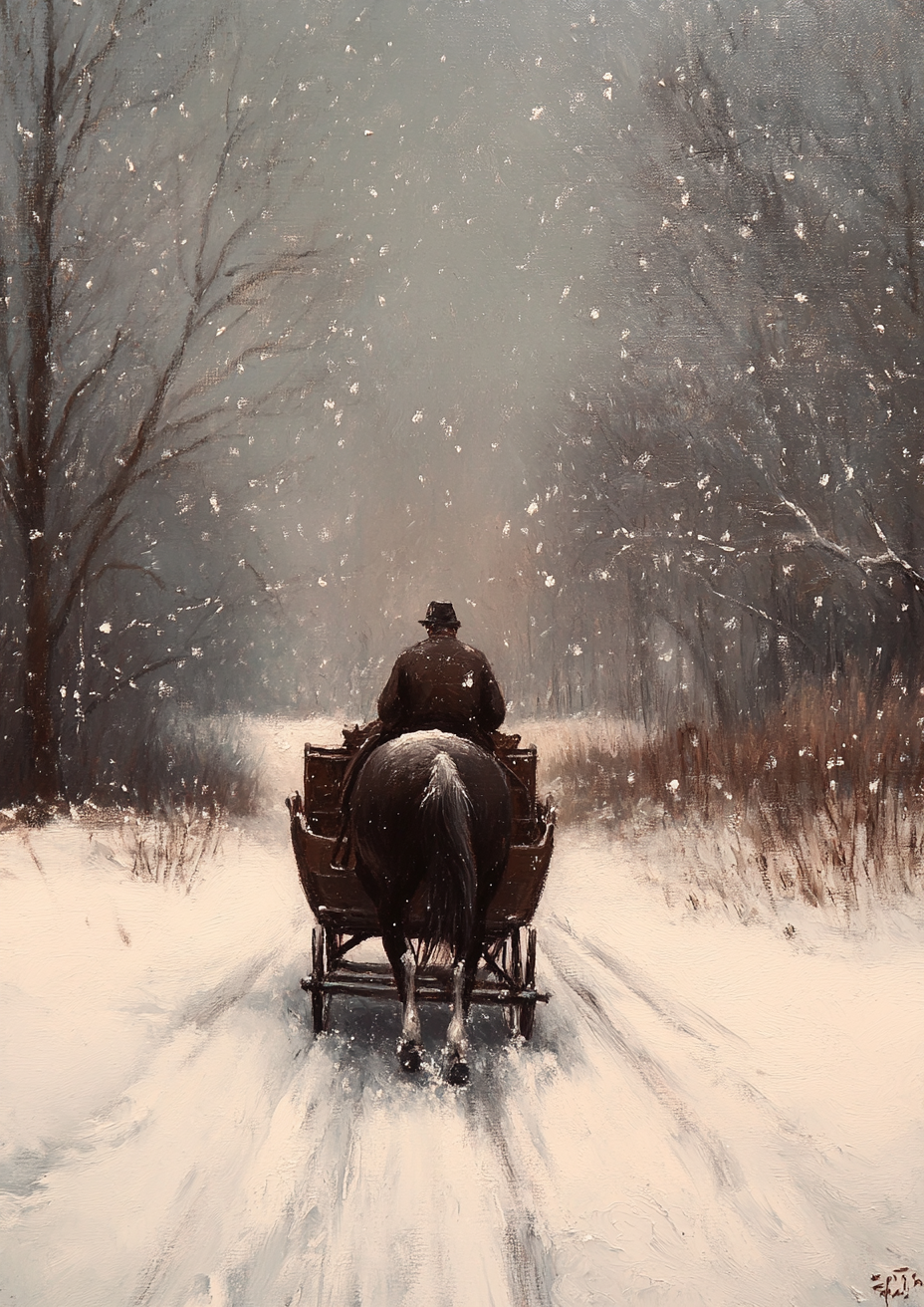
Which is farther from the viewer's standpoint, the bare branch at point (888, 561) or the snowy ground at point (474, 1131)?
the bare branch at point (888, 561)

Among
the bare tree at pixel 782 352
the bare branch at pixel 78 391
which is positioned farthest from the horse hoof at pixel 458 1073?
the bare branch at pixel 78 391

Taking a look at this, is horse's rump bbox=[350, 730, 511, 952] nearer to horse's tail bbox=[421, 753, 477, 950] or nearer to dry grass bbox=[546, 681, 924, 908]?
horse's tail bbox=[421, 753, 477, 950]

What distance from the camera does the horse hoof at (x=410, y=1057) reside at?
16.8 ft

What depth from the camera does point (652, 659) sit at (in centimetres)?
1822

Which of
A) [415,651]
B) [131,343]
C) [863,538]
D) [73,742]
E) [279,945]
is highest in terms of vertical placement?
[131,343]

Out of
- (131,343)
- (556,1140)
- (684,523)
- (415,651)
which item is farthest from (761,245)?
(556,1140)

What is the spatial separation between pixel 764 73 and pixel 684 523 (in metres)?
7.49

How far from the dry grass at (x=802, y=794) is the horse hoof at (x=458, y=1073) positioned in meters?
4.27

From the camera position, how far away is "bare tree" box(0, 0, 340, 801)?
10500 millimetres

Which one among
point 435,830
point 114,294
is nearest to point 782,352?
point 114,294

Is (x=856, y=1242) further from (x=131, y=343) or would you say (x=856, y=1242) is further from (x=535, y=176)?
(x=131, y=343)
